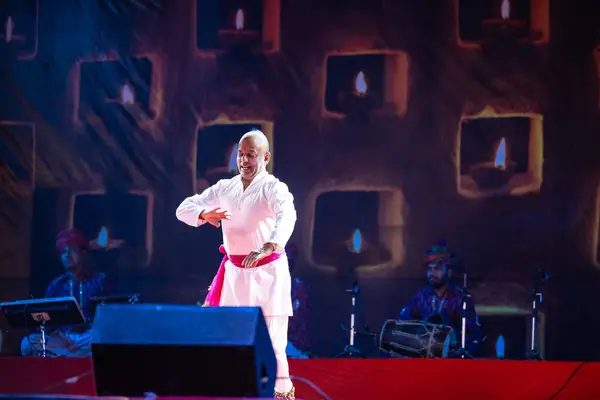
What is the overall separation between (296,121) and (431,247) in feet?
5.01

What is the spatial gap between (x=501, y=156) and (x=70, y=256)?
11.9ft

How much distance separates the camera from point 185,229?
6078mm

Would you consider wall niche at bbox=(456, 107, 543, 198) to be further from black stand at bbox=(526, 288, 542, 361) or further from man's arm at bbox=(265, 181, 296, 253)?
man's arm at bbox=(265, 181, 296, 253)

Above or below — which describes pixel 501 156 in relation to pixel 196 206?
above

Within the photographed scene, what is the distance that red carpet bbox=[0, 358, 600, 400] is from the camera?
3.59 meters

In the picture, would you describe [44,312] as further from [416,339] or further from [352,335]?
[416,339]

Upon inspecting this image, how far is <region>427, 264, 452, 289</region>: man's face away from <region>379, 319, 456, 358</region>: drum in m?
0.50

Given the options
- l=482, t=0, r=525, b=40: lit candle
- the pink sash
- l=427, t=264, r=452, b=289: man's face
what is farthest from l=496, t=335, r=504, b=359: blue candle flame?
the pink sash

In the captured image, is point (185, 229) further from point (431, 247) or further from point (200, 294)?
point (431, 247)

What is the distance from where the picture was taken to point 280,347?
3.32m

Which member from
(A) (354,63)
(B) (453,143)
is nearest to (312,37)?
(A) (354,63)

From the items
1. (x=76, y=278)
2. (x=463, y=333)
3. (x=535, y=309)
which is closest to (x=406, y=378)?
(x=463, y=333)

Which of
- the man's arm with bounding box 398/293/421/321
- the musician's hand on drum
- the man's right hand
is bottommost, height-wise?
the man's arm with bounding box 398/293/421/321

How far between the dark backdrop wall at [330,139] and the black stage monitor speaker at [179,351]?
354 centimetres
